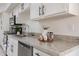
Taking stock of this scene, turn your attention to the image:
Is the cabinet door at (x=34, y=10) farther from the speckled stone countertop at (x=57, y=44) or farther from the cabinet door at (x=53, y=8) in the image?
the speckled stone countertop at (x=57, y=44)

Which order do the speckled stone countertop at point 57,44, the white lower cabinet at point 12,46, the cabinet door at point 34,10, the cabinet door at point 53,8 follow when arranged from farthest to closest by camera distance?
the cabinet door at point 34,10 → the white lower cabinet at point 12,46 → the cabinet door at point 53,8 → the speckled stone countertop at point 57,44

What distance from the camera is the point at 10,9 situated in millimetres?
1164

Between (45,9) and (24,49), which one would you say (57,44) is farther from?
(45,9)

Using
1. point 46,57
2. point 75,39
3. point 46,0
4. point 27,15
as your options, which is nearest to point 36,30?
point 27,15

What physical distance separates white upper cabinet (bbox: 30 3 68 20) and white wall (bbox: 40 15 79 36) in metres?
0.22

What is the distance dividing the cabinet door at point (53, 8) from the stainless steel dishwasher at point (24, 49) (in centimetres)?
52

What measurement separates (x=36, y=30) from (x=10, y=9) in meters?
0.58

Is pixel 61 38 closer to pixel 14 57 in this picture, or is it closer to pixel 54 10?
pixel 54 10

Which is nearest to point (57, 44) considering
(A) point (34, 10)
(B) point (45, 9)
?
(B) point (45, 9)

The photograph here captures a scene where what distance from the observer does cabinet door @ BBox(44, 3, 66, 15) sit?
105 cm

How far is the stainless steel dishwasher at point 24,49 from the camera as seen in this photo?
1.05m

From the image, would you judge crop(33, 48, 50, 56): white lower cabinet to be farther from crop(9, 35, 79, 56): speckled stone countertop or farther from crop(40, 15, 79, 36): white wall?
crop(40, 15, 79, 36): white wall

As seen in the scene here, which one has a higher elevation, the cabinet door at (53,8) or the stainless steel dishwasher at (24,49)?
the cabinet door at (53,8)

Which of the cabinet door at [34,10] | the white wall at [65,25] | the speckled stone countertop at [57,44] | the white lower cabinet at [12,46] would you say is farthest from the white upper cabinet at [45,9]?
the white lower cabinet at [12,46]
